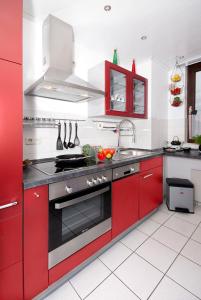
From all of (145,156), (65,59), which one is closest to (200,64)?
(145,156)

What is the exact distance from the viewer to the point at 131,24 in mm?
1681

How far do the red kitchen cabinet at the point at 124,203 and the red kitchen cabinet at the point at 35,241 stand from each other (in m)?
0.68

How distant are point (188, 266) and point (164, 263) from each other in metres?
0.19

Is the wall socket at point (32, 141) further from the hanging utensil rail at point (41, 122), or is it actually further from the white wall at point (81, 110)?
the hanging utensil rail at point (41, 122)

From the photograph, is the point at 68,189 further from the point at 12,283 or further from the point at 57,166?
the point at 12,283

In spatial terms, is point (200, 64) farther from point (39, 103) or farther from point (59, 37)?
point (39, 103)

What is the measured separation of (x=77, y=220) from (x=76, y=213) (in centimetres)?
6

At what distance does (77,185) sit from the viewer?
1.24 meters

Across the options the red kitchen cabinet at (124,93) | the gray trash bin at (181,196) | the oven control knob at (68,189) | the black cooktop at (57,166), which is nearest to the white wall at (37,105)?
the black cooktop at (57,166)

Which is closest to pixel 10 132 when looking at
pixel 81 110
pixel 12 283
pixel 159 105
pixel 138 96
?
pixel 12 283

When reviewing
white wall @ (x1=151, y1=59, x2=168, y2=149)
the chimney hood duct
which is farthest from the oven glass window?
white wall @ (x1=151, y1=59, x2=168, y2=149)

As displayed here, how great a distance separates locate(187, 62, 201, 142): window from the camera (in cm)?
268

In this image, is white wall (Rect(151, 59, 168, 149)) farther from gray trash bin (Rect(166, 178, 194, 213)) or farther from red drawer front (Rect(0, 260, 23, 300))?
red drawer front (Rect(0, 260, 23, 300))

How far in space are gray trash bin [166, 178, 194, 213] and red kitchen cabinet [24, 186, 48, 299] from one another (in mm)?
1840
